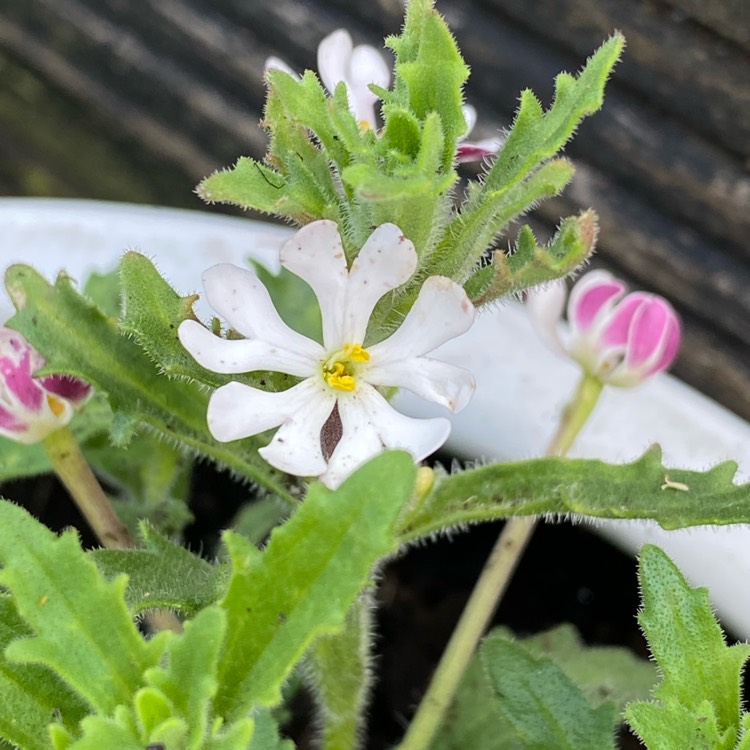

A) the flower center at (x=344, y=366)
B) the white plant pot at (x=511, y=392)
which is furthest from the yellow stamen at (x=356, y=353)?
the white plant pot at (x=511, y=392)

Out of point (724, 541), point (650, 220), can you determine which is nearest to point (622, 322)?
point (724, 541)

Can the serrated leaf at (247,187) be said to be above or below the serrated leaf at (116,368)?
above

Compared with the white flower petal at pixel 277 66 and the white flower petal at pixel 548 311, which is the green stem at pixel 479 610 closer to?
the white flower petal at pixel 548 311

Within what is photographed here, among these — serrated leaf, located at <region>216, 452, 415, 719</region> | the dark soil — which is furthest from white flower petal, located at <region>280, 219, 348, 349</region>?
the dark soil

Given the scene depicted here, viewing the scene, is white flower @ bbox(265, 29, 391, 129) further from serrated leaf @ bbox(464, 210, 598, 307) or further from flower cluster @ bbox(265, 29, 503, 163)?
serrated leaf @ bbox(464, 210, 598, 307)

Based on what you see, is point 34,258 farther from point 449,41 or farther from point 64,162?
point 64,162

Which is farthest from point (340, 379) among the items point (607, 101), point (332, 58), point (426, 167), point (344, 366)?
point (607, 101)

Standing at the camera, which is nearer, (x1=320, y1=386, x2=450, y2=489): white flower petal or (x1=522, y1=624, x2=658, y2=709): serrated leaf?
(x1=320, y1=386, x2=450, y2=489): white flower petal

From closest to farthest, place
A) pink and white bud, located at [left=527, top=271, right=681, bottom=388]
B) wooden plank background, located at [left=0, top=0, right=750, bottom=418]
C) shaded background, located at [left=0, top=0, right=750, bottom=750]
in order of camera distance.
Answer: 1. pink and white bud, located at [left=527, top=271, right=681, bottom=388]
2. shaded background, located at [left=0, top=0, right=750, bottom=750]
3. wooden plank background, located at [left=0, top=0, right=750, bottom=418]
